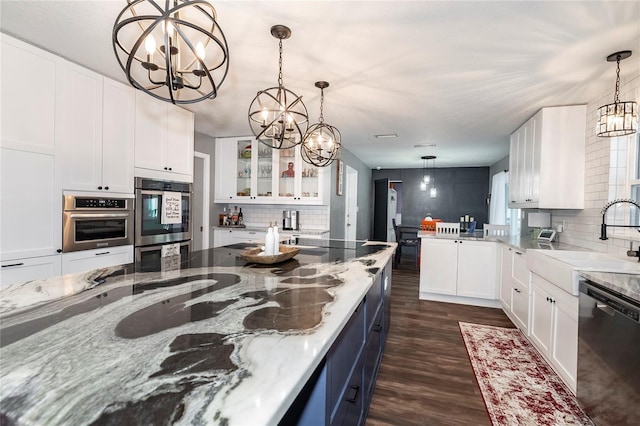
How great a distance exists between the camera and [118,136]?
2.77m

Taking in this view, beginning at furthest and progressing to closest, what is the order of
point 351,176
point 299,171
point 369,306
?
1. point 351,176
2. point 299,171
3. point 369,306

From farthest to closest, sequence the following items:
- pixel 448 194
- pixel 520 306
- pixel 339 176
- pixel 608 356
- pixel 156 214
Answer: pixel 448 194 < pixel 339 176 < pixel 156 214 < pixel 520 306 < pixel 608 356

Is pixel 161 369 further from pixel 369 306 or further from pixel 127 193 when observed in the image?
pixel 127 193

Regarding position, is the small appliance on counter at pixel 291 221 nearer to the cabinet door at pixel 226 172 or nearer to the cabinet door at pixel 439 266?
the cabinet door at pixel 226 172

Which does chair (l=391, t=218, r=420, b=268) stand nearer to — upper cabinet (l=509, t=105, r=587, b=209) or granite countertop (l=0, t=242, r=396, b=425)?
upper cabinet (l=509, t=105, r=587, b=209)

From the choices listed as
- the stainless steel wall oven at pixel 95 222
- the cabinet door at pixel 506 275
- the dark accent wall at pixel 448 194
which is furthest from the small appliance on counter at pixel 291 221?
the dark accent wall at pixel 448 194

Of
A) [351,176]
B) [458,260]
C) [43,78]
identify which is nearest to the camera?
[43,78]

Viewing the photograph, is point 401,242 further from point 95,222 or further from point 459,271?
point 95,222

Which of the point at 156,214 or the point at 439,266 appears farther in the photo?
the point at 439,266

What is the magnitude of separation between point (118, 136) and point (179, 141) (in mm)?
722

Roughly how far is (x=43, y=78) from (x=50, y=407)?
2633mm

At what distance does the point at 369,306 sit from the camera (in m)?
1.70

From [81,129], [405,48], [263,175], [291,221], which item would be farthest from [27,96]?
[291,221]

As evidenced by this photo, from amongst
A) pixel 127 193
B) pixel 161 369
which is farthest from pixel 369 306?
pixel 127 193
